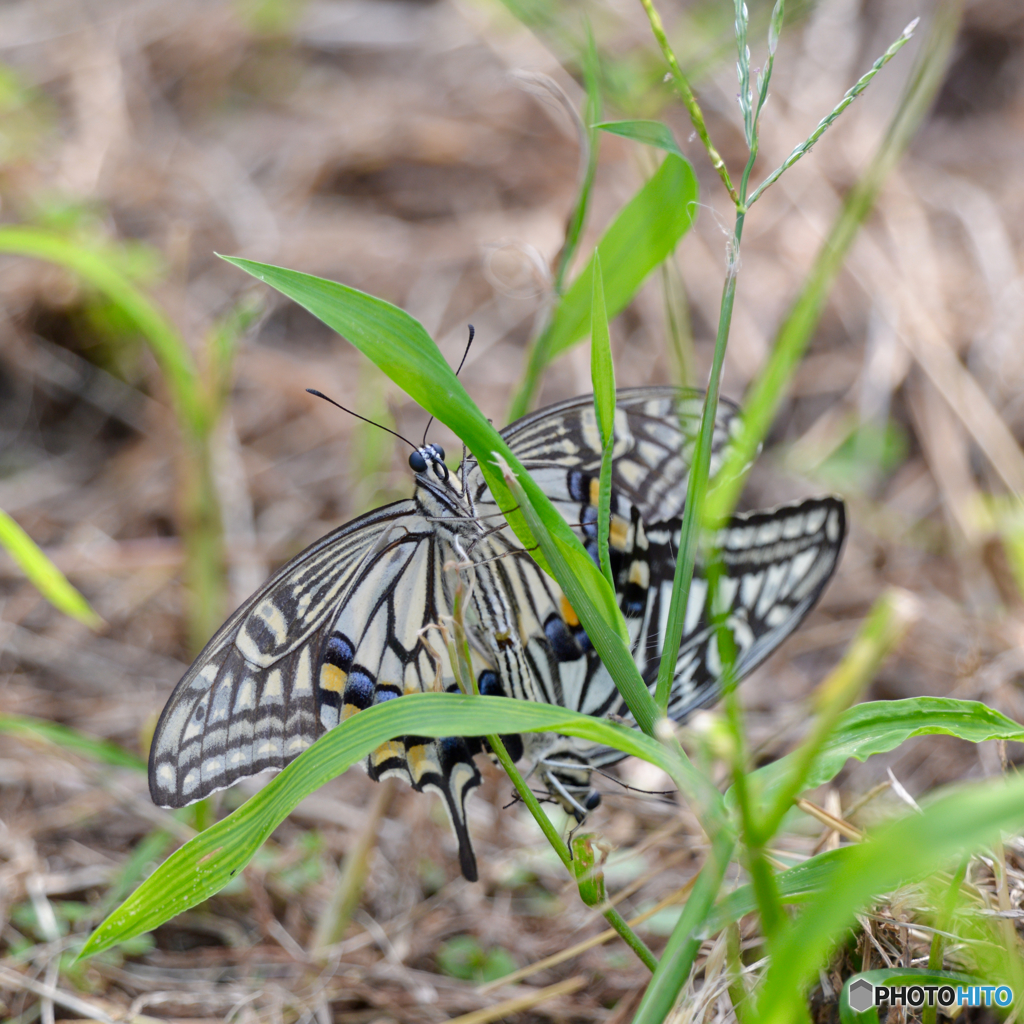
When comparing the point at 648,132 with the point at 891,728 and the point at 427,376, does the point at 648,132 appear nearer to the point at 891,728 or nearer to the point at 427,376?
the point at 427,376

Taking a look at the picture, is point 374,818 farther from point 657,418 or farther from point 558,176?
point 558,176

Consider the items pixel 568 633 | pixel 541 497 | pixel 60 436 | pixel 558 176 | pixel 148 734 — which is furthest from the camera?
pixel 558 176

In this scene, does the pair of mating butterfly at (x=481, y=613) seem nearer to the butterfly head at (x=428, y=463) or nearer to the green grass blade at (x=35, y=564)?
the butterfly head at (x=428, y=463)

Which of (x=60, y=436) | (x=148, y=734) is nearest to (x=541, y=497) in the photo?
(x=148, y=734)

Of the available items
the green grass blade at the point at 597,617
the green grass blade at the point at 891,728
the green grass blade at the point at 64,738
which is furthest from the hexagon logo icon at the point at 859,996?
the green grass blade at the point at 64,738

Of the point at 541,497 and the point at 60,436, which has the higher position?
the point at 60,436

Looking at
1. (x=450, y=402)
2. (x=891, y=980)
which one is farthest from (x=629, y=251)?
(x=891, y=980)

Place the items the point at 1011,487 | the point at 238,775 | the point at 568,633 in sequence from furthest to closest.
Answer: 1. the point at 1011,487
2. the point at 568,633
3. the point at 238,775
